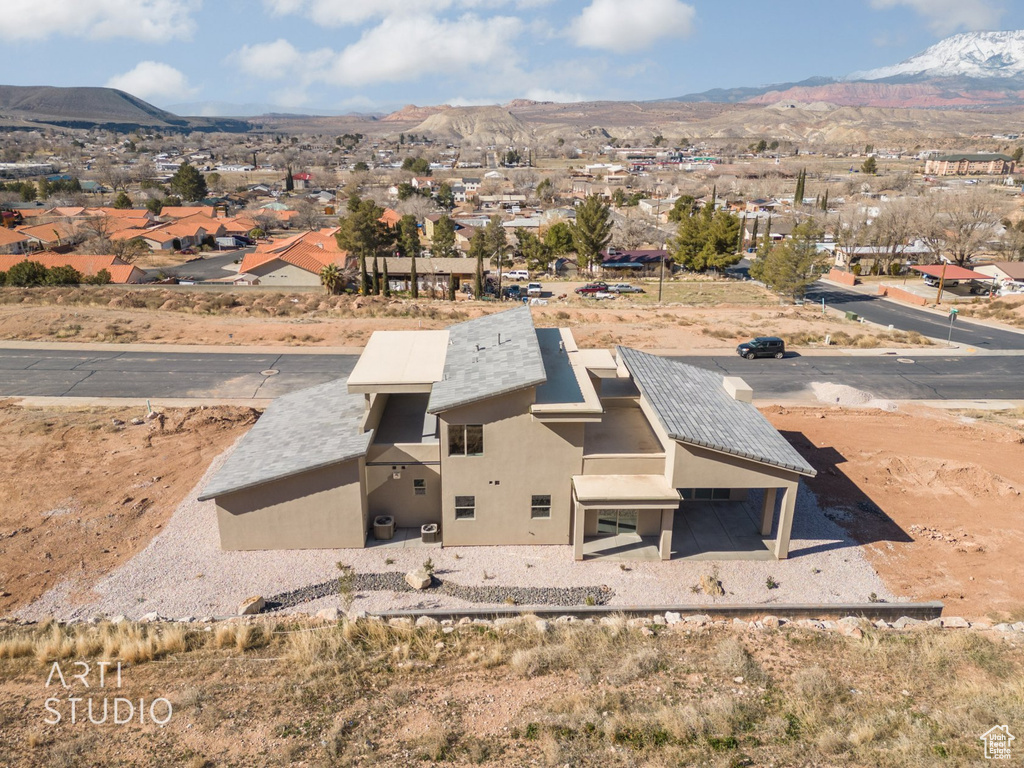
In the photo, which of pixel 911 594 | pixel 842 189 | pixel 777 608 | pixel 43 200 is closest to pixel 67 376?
pixel 777 608

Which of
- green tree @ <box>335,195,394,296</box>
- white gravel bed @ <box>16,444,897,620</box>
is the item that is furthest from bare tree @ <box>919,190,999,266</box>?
white gravel bed @ <box>16,444,897,620</box>

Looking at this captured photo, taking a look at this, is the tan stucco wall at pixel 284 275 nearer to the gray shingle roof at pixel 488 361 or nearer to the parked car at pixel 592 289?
the parked car at pixel 592 289

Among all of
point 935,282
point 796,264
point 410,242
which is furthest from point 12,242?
point 935,282

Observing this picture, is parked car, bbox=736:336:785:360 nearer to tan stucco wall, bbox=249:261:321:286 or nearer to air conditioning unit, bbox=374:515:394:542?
air conditioning unit, bbox=374:515:394:542

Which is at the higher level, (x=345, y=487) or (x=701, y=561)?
(x=345, y=487)

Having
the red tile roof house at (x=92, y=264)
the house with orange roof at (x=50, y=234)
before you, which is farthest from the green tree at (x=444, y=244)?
the house with orange roof at (x=50, y=234)

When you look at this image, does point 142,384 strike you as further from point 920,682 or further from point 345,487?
point 920,682
